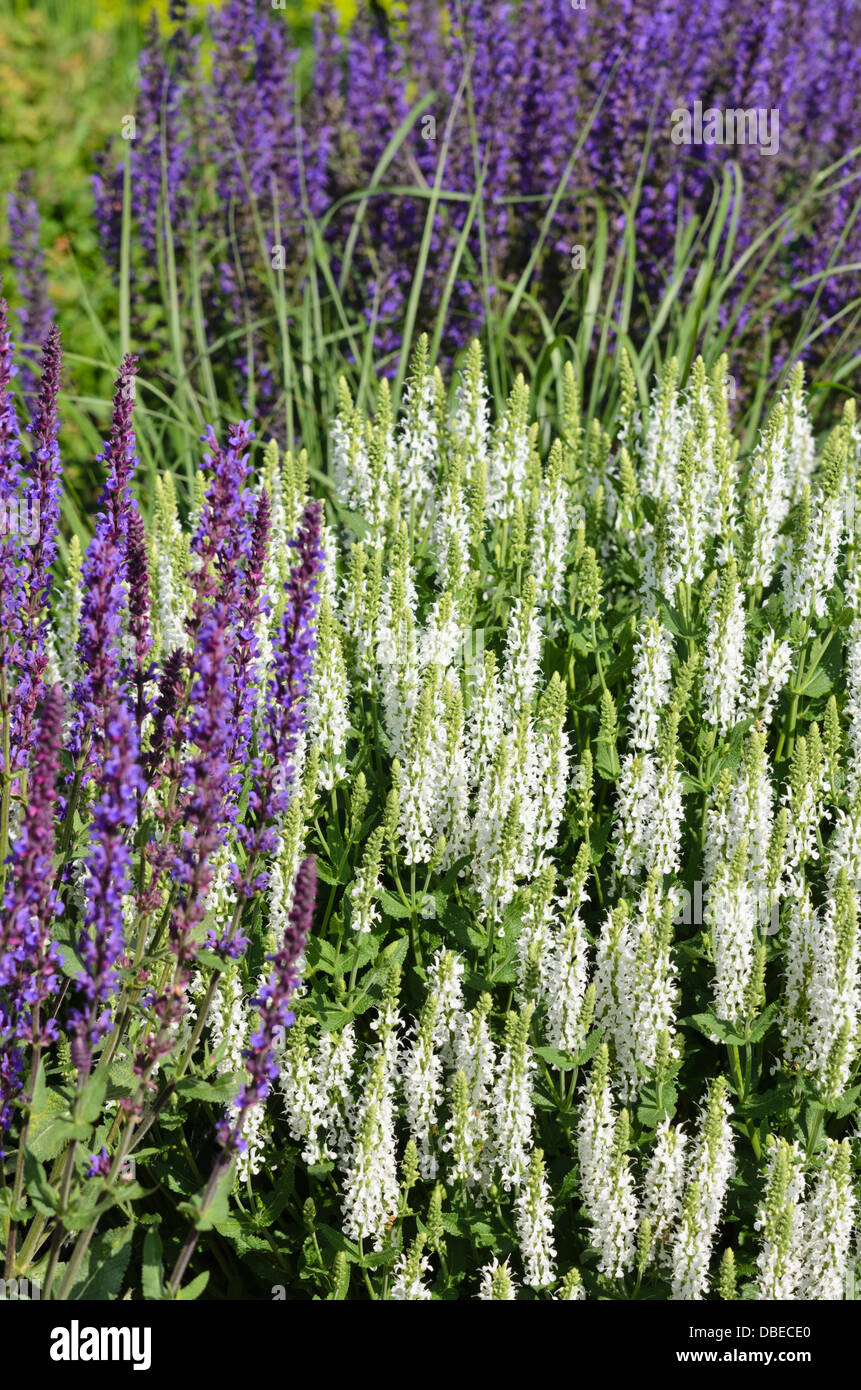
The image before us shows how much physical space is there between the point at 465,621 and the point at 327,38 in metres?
5.56

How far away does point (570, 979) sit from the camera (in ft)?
10.9

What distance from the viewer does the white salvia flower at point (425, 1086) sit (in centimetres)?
327

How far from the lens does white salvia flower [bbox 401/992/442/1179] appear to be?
3271 millimetres

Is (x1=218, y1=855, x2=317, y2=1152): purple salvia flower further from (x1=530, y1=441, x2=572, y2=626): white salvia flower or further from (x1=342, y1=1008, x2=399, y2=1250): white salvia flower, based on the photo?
(x1=530, y1=441, x2=572, y2=626): white salvia flower

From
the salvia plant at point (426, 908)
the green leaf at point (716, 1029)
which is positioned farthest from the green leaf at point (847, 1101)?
the green leaf at point (716, 1029)

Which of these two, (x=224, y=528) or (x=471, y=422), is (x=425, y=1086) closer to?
(x=224, y=528)

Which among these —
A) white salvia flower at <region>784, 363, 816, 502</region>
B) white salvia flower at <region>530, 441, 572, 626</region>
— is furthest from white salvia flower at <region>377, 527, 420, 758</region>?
white salvia flower at <region>784, 363, 816, 502</region>

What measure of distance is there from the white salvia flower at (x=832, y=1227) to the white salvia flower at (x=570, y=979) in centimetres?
63

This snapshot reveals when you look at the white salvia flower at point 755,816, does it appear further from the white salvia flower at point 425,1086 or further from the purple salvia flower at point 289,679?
the purple salvia flower at point 289,679

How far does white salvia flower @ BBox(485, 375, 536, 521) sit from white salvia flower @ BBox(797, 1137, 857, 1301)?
219cm

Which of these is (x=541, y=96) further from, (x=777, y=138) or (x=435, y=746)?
(x=435, y=746)

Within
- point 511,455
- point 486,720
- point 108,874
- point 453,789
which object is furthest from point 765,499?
point 108,874

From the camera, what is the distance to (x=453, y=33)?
294 inches
